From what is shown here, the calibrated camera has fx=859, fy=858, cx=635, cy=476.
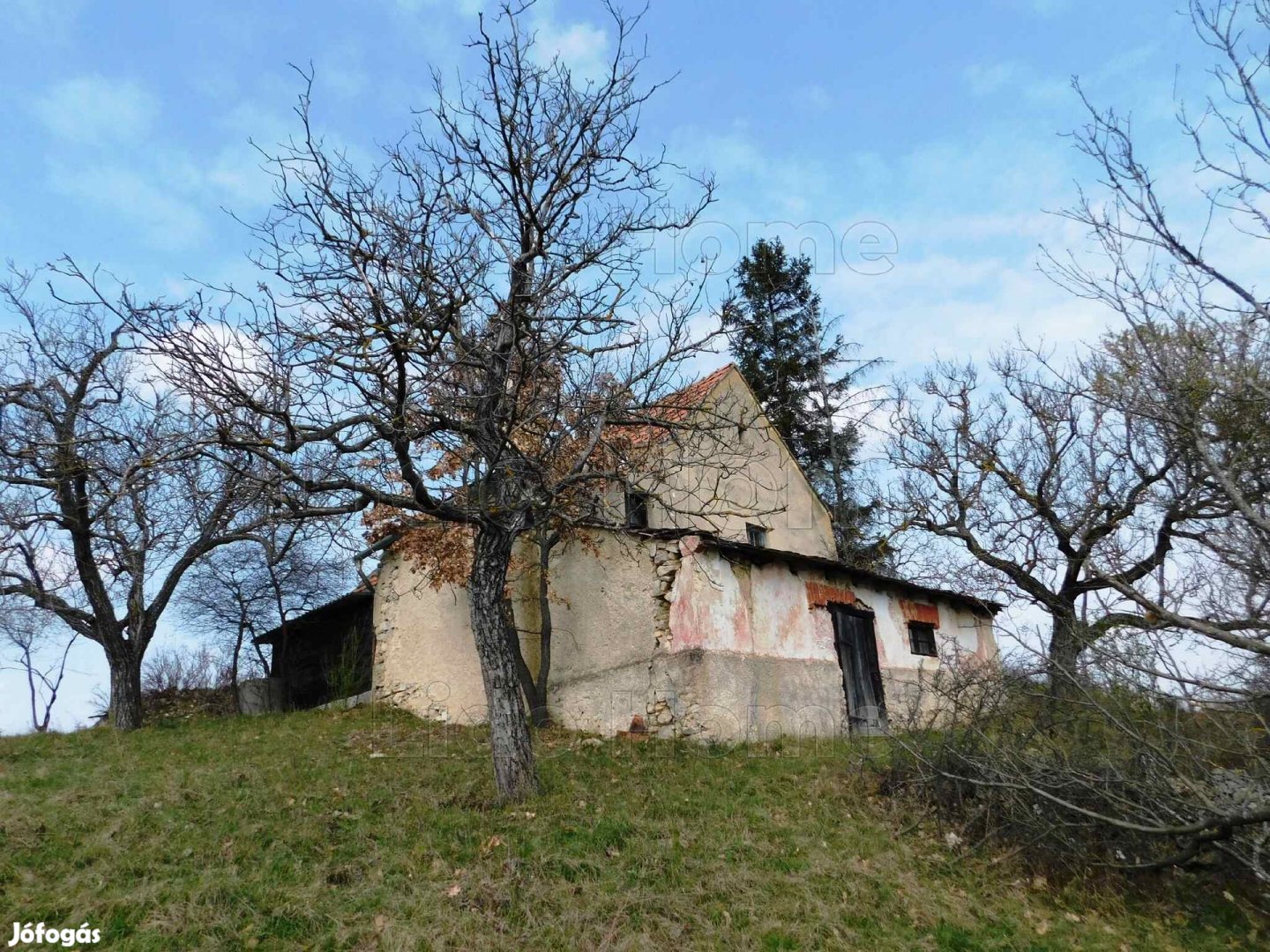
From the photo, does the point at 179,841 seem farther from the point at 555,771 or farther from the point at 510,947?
the point at 555,771

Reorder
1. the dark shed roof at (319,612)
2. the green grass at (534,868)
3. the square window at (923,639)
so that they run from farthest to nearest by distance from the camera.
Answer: the dark shed roof at (319,612) → the square window at (923,639) → the green grass at (534,868)

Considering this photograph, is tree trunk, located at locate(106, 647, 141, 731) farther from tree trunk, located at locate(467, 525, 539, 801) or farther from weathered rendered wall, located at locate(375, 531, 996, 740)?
tree trunk, located at locate(467, 525, 539, 801)

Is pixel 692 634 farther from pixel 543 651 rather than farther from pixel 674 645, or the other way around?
pixel 543 651

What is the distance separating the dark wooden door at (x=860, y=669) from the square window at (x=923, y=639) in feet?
4.75

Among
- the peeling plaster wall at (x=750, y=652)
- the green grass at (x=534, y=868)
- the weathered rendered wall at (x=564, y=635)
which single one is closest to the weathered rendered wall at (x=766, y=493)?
the weathered rendered wall at (x=564, y=635)

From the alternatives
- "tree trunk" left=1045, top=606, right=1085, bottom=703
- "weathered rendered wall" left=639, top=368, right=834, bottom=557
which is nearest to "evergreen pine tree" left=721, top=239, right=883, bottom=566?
"weathered rendered wall" left=639, top=368, right=834, bottom=557

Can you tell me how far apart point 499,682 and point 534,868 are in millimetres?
2072

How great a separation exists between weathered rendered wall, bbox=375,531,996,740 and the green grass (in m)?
1.70

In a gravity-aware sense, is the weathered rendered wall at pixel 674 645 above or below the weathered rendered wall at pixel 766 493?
below

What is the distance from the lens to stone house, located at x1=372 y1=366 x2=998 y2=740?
1196cm

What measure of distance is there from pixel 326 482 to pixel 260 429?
2.77 ft

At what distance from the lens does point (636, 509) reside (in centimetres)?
1020

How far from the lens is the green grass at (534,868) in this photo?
6297 millimetres

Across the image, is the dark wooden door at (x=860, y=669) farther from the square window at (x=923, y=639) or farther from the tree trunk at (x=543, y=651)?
the tree trunk at (x=543, y=651)
